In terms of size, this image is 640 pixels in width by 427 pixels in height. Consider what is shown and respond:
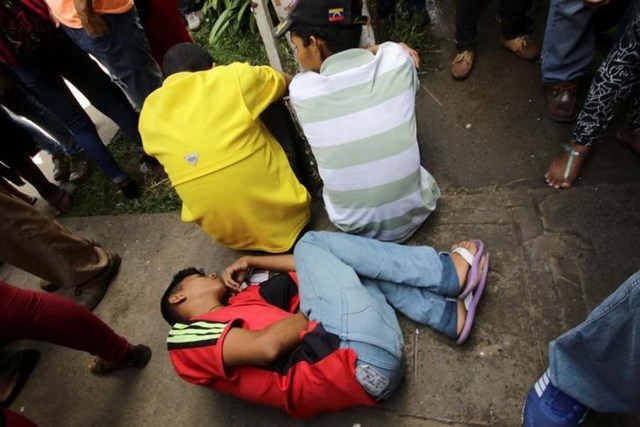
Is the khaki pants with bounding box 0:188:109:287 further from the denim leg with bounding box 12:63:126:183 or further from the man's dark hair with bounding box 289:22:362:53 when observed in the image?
the man's dark hair with bounding box 289:22:362:53

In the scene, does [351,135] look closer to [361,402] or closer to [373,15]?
[361,402]

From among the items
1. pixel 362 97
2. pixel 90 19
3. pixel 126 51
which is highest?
pixel 90 19

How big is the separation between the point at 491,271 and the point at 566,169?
2.29 ft

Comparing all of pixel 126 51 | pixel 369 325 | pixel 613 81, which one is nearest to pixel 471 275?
pixel 369 325

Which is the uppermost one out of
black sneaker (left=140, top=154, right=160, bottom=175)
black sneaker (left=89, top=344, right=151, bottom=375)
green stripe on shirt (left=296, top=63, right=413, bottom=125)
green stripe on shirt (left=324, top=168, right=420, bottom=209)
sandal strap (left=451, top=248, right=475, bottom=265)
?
green stripe on shirt (left=296, top=63, right=413, bottom=125)

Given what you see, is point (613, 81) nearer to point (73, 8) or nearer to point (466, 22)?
point (466, 22)

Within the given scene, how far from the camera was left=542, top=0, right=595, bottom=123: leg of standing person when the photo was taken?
2.04m

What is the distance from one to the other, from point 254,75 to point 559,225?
1638 mm

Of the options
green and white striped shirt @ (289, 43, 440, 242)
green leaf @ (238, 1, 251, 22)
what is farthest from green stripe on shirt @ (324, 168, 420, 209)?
green leaf @ (238, 1, 251, 22)

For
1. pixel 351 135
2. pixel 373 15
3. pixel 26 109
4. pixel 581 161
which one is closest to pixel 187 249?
pixel 351 135

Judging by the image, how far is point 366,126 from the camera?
6.09 feet

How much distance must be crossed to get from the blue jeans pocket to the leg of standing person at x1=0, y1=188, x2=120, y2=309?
1639 millimetres

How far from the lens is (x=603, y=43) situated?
9.00 ft

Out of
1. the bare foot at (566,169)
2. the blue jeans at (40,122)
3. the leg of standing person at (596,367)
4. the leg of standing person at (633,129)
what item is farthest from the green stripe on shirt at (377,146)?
the blue jeans at (40,122)
